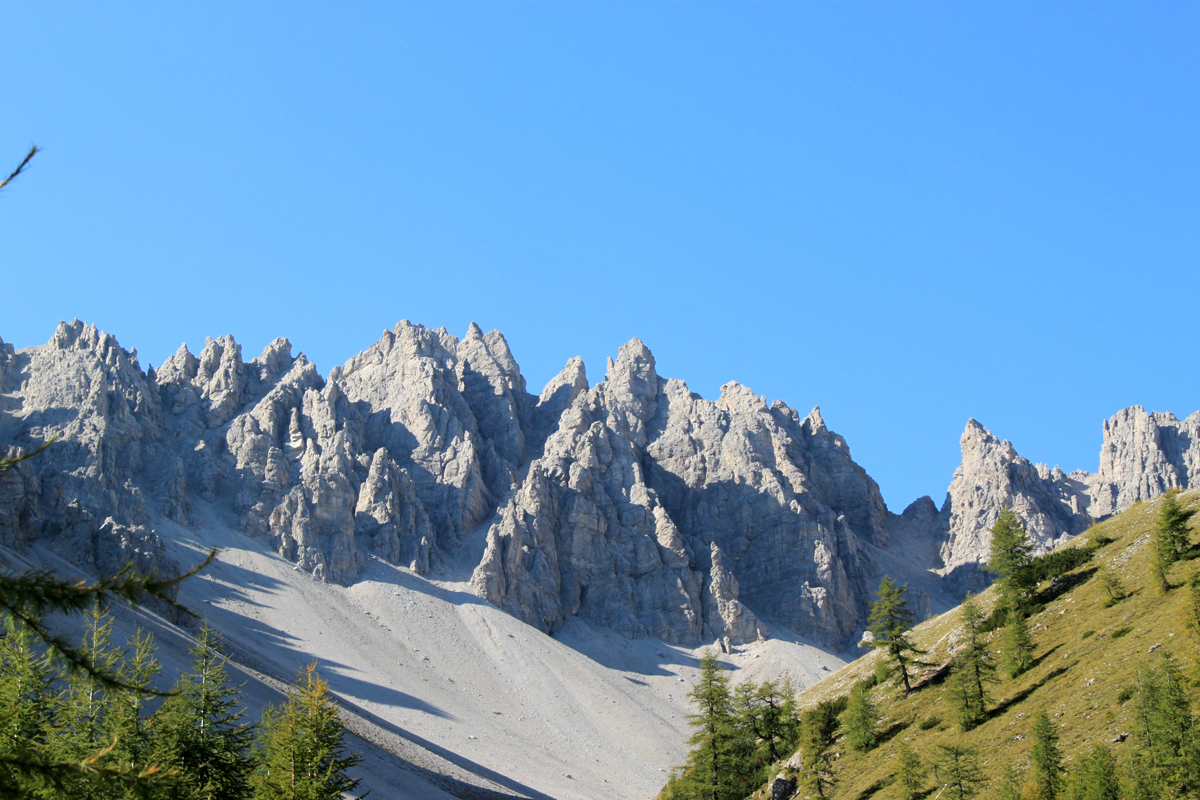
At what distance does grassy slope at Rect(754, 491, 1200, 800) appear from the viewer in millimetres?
39938

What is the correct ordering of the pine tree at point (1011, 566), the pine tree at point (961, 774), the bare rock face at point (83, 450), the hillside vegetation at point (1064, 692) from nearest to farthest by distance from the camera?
the hillside vegetation at point (1064, 692)
the pine tree at point (961, 774)
the pine tree at point (1011, 566)
the bare rock face at point (83, 450)

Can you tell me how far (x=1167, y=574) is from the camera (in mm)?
47500

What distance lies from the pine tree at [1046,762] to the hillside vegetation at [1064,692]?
145 mm

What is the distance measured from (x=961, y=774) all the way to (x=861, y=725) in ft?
49.4

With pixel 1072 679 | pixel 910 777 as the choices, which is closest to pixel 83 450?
pixel 910 777

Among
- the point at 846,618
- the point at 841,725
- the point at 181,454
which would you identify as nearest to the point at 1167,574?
the point at 841,725

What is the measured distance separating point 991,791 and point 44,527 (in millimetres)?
136225

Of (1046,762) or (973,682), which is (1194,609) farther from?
(973,682)

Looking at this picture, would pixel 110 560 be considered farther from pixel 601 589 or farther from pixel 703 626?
pixel 703 626

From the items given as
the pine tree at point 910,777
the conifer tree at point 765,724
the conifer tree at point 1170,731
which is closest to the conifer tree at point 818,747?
the conifer tree at point 765,724

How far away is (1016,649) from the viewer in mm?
49750

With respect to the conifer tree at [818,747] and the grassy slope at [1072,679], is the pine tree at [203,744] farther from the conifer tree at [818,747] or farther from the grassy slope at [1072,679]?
the conifer tree at [818,747]

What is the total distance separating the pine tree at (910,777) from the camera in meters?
41.9

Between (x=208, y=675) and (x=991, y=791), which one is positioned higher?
(x=991, y=791)
